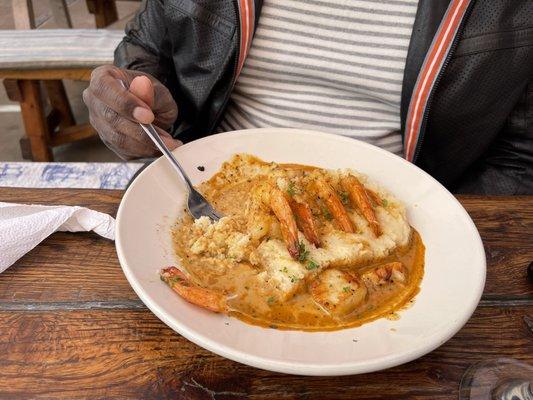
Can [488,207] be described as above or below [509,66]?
below

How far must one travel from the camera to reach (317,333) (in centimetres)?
97

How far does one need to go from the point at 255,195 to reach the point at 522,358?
2.34ft

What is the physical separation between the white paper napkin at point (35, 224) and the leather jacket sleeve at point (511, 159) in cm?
147

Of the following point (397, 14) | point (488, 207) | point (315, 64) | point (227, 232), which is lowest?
point (488, 207)

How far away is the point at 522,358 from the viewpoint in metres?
1.04

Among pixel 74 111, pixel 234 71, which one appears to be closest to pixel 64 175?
pixel 234 71

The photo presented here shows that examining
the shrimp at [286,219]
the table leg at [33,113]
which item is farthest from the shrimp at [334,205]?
the table leg at [33,113]

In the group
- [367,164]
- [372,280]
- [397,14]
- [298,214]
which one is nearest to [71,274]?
[298,214]

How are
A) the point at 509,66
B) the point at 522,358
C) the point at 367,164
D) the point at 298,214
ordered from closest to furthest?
the point at 522,358, the point at 298,214, the point at 367,164, the point at 509,66

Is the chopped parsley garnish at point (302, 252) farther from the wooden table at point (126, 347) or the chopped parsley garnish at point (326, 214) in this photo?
the wooden table at point (126, 347)

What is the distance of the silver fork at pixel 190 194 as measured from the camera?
50.9 inches

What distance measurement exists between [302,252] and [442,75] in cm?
88

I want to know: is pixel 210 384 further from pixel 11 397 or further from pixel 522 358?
pixel 522 358

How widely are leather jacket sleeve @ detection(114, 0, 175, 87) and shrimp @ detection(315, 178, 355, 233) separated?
88 cm
